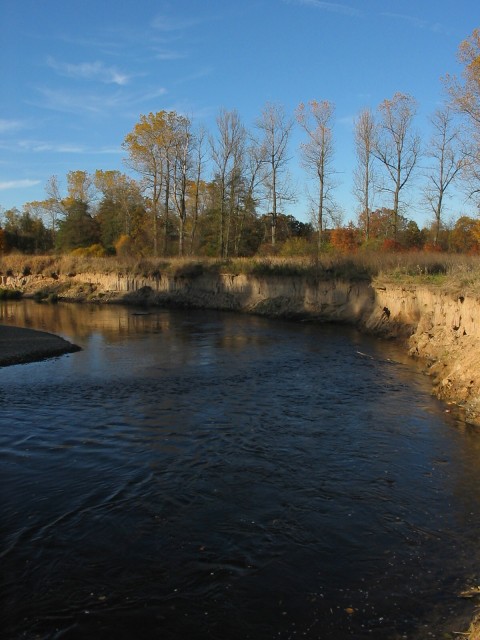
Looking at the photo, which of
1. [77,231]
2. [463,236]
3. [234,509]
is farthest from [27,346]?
[77,231]

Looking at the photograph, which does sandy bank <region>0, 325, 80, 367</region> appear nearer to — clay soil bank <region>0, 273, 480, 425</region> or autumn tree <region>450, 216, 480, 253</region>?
clay soil bank <region>0, 273, 480, 425</region>

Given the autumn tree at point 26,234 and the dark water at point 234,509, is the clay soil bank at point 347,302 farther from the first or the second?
the autumn tree at point 26,234

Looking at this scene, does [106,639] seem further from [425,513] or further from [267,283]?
[267,283]

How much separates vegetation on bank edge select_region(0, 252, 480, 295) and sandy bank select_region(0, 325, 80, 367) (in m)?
14.6

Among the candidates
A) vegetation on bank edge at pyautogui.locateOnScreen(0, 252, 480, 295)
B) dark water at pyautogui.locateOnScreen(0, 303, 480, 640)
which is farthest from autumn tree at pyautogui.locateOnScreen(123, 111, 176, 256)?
dark water at pyautogui.locateOnScreen(0, 303, 480, 640)

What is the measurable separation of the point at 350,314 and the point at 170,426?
67.1ft

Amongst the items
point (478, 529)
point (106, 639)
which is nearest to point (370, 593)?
point (478, 529)

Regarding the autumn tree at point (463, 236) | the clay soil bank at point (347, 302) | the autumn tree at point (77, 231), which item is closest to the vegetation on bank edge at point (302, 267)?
the clay soil bank at point (347, 302)

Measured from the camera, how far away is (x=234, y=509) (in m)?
7.66

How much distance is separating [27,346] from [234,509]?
14.7 metres

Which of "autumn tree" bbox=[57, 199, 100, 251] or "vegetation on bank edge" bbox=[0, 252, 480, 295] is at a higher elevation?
"autumn tree" bbox=[57, 199, 100, 251]

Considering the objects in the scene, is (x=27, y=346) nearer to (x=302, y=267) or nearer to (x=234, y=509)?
(x=234, y=509)

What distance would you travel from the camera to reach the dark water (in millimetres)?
5504

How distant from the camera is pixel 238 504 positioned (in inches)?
308
